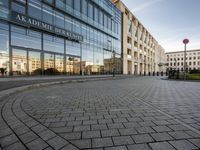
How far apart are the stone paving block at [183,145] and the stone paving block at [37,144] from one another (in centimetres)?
243

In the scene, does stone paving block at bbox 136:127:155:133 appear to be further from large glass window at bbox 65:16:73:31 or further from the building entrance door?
large glass window at bbox 65:16:73:31

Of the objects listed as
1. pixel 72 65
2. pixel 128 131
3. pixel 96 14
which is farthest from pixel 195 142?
pixel 96 14

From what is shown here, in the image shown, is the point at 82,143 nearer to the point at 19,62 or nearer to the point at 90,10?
the point at 19,62

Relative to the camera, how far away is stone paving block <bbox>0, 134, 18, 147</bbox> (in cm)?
280

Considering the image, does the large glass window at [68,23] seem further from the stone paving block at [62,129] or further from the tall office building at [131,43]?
the stone paving block at [62,129]

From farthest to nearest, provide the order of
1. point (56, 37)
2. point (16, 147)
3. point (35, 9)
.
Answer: point (56, 37) → point (35, 9) → point (16, 147)

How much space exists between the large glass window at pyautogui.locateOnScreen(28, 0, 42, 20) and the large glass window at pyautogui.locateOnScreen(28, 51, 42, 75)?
5.28m

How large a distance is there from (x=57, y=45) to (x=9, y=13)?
26.4ft

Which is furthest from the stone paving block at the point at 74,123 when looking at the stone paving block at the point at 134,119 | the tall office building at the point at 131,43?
the tall office building at the point at 131,43

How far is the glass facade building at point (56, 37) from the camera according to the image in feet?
57.9

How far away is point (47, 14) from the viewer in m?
22.0

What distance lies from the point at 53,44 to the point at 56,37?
1.34 meters

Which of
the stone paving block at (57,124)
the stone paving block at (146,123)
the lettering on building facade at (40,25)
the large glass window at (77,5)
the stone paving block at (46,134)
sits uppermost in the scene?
the large glass window at (77,5)

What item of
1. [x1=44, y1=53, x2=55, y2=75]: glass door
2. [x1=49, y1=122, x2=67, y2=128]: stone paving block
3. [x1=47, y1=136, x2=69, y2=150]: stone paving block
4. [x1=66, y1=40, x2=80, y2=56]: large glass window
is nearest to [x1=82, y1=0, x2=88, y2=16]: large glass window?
[x1=66, y1=40, x2=80, y2=56]: large glass window
